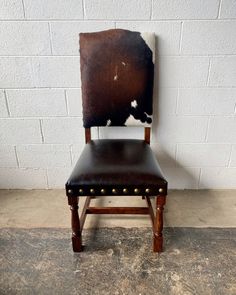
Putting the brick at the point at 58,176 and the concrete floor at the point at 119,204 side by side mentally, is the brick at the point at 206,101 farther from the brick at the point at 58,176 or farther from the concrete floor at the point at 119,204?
the brick at the point at 58,176

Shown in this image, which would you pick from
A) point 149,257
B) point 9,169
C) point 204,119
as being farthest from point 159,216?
point 9,169

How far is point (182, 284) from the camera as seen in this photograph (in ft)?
3.60

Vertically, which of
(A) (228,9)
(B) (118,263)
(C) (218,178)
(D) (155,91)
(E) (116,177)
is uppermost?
(A) (228,9)

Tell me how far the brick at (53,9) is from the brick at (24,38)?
0.05 m

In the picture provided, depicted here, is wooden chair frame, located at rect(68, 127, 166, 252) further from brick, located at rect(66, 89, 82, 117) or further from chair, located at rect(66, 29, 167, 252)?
brick, located at rect(66, 89, 82, 117)

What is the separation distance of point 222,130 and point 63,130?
1.04 m

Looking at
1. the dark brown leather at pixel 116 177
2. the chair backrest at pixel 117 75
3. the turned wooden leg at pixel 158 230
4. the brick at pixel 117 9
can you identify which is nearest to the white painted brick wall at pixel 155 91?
the brick at pixel 117 9

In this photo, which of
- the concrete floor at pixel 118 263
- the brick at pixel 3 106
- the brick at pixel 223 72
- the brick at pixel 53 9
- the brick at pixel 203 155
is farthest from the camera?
the brick at pixel 203 155

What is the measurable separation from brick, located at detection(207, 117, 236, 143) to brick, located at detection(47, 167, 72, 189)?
997 mm

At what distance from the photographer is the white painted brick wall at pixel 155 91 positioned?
1.36m

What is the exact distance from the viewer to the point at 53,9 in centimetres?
136

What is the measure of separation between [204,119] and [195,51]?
0.42 m

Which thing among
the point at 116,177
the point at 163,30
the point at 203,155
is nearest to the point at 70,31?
the point at 163,30

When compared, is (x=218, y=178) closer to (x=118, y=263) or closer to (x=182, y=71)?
(x=182, y=71)
